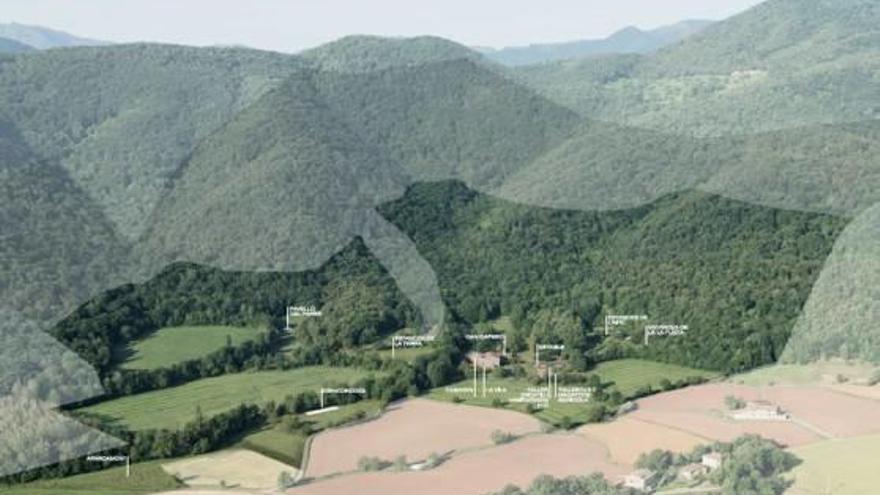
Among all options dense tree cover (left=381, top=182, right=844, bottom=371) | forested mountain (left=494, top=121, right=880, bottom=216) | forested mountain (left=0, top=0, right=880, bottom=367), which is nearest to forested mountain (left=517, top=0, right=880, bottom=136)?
forested mountain (left=0, top=0, right=880, bottom=367)

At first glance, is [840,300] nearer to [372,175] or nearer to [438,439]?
[438,439]

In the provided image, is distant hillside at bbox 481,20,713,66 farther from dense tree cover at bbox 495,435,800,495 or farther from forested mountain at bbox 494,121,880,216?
dense tree cover at bbox 495,435,800,495

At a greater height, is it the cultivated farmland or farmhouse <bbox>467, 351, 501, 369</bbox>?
farmhouse <bbox>467, 351, 501, 369</bbox>

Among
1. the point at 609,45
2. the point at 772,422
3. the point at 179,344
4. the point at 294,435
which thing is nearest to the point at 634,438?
the point at 772,422

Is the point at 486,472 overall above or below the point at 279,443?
below

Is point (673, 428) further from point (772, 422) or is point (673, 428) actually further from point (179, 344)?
point (179, 344)
